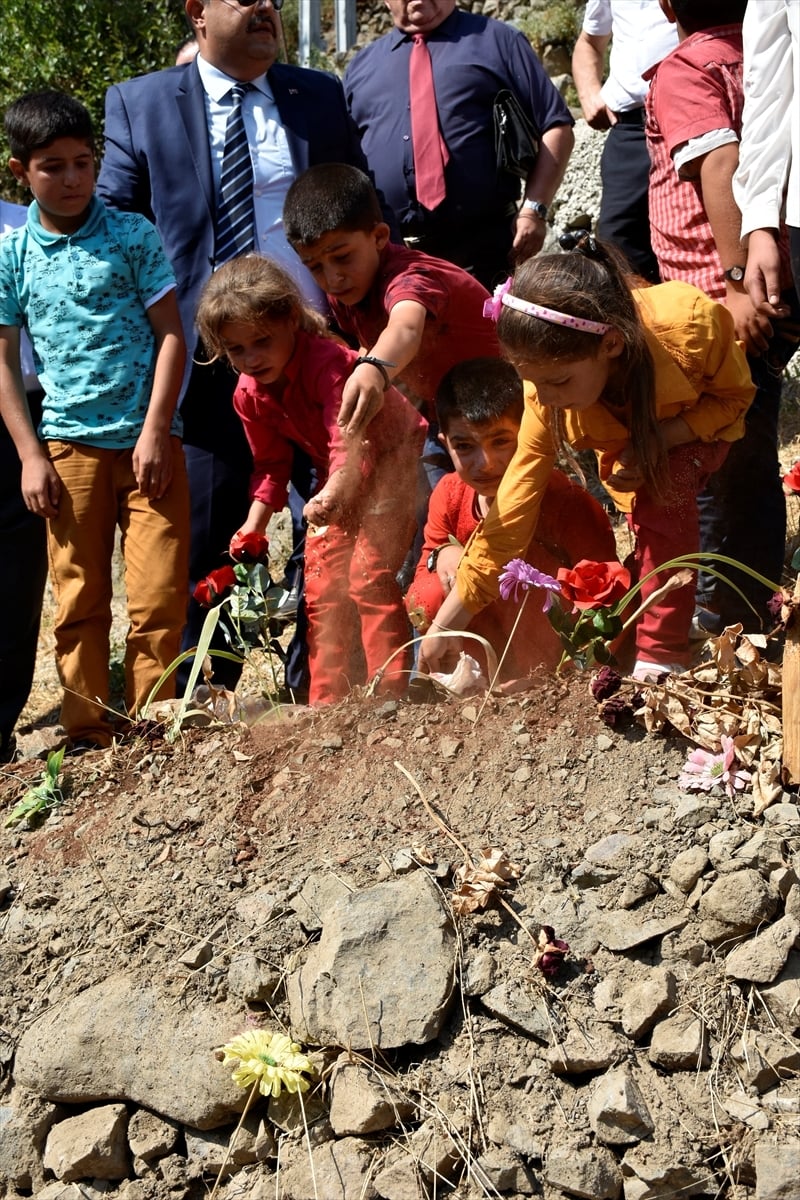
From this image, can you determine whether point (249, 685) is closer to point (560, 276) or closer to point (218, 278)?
point (218, 278)

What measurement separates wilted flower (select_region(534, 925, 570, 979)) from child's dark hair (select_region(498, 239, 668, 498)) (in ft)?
3.76

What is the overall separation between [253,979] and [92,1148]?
0.40 meters

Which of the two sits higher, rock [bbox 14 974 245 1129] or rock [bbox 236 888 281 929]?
rock [bbox 236 888 281 929]

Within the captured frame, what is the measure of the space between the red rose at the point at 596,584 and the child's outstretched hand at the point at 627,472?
0.23 metres

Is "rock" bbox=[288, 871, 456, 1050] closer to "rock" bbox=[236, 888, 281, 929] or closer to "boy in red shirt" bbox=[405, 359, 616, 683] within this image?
"rock" bbox=[236, 888, 281, 929]

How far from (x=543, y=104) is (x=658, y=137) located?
0.97 m

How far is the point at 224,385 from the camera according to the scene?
4.08 metres

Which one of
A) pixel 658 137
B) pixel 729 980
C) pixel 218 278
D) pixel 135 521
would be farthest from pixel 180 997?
pixel 658 137

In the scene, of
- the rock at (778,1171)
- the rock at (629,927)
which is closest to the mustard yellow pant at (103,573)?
the rock at (629,927)

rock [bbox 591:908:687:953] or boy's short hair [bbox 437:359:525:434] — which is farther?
boy's short hair [bbox 437:359:525:434]

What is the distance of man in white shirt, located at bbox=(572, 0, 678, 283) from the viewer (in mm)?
4113

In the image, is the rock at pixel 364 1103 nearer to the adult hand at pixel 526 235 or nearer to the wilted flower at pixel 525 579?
the wilted flower at pixel 525 579

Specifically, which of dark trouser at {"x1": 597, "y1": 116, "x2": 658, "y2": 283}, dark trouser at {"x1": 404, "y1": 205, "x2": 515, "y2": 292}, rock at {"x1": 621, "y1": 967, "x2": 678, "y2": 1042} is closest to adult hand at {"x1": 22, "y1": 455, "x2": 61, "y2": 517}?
dark trouser at {"x1": 404, "y1": 205, "x2": 515, "y2": 292}

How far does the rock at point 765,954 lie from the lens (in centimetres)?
218
